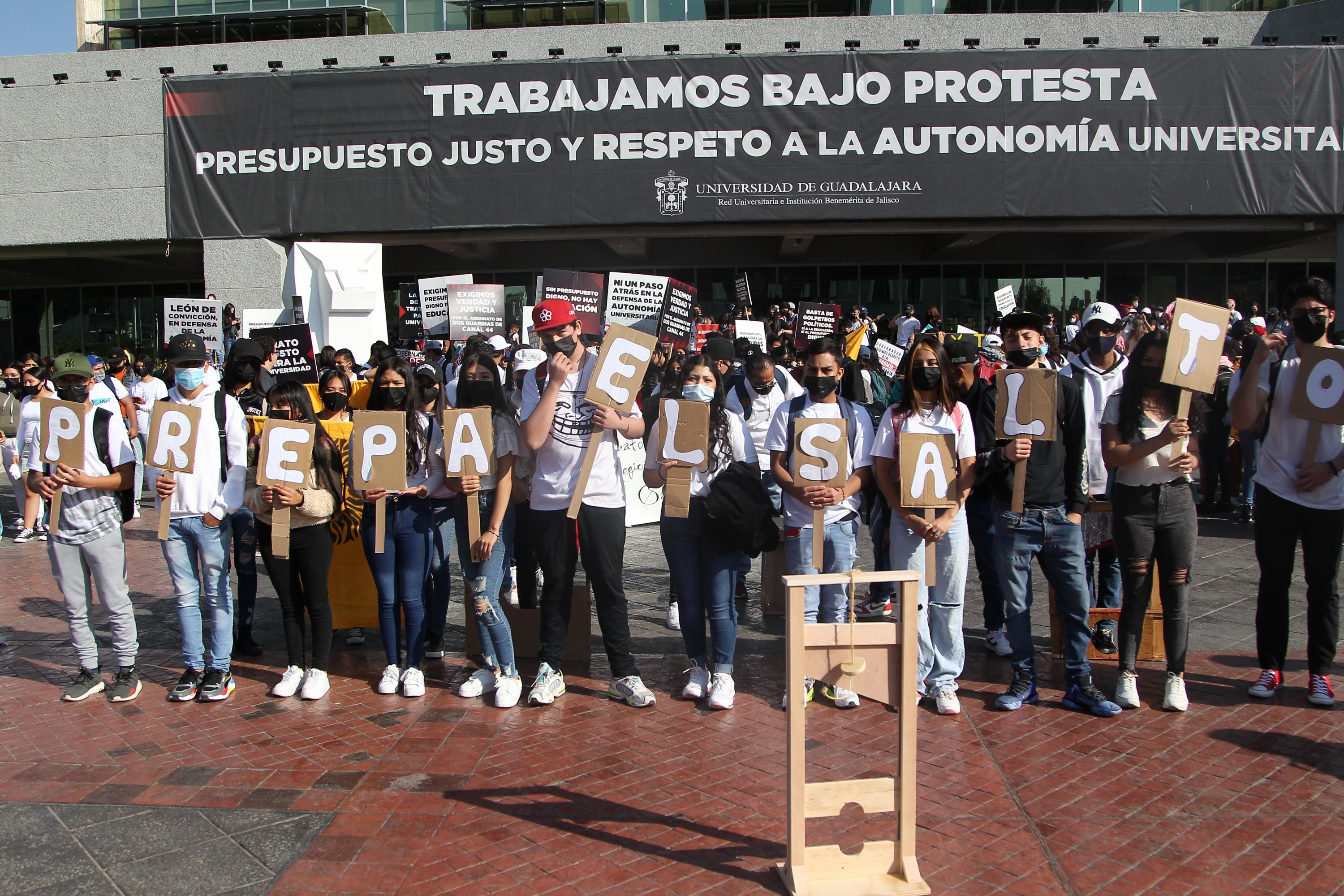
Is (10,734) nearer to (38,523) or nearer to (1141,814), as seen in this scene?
(1141,814)

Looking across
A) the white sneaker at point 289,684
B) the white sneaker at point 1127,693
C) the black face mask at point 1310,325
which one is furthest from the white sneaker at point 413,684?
the black face mask at point 1310,325

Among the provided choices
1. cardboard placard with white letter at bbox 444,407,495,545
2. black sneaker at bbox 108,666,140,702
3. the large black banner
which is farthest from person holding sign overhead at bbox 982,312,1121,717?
the large black banner

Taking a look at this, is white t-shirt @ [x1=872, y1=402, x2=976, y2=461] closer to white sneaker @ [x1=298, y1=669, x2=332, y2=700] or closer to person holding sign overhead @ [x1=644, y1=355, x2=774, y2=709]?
person holding sign overhead @ [x1=644, y1=355, x2=774, y2=709]

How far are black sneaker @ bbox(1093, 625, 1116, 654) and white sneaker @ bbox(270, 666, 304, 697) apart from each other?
15.6 ft

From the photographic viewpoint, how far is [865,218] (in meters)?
19.1

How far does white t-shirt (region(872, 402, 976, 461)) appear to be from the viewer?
17.1ft

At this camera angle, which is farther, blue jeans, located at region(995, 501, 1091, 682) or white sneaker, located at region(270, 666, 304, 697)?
white sneaker, located at region(270, 666, 304, 697)

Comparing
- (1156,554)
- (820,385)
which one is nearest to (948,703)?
(1156,554)

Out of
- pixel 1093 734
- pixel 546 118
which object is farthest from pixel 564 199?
pixel 1093 734

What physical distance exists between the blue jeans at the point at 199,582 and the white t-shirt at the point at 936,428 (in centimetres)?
373

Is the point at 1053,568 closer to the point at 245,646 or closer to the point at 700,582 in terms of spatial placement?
the point at 700,582

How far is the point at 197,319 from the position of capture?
12500 millimetres

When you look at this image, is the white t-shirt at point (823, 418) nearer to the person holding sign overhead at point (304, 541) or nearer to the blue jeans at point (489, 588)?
the blue jeans at point (489, 588)

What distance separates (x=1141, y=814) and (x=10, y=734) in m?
5.45
